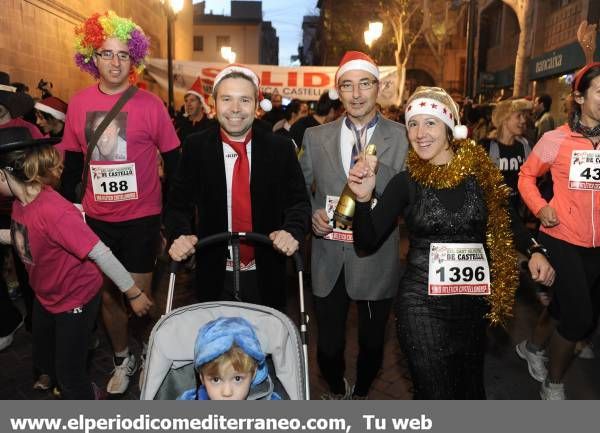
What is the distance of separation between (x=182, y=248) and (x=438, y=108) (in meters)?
1.45

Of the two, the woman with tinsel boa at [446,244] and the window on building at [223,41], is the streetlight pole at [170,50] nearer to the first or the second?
the woman with tinsel boa at [446,244]

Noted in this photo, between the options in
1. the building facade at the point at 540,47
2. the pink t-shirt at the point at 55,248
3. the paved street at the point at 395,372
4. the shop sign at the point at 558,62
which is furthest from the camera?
the building facade at the point at 540,47

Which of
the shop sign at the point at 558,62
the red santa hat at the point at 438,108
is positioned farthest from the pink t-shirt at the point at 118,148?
the shop sign at the point at 558,62

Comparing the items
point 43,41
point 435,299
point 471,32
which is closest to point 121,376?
point 435,299

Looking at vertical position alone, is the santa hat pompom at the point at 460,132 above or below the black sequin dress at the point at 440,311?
above

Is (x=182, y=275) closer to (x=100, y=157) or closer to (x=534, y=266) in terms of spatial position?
(x=100, y=157)

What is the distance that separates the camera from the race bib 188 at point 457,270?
2.66 metres

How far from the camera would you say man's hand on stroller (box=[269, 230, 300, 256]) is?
2738mm

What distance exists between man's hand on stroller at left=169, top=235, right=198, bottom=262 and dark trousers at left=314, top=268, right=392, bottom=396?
105 centimetres

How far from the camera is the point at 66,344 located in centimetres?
299

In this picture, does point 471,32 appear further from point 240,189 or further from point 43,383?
point 43,383

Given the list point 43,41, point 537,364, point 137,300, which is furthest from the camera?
point 43,41

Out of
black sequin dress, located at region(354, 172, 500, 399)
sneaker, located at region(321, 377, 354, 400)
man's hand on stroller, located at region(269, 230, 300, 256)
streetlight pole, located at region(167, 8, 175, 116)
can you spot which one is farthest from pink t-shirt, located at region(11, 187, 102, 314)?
streetlight pole, located at region(167, 8, 175, 116)

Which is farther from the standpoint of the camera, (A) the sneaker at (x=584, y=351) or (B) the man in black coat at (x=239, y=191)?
(A) the sneaker at (x=584, y=351)
